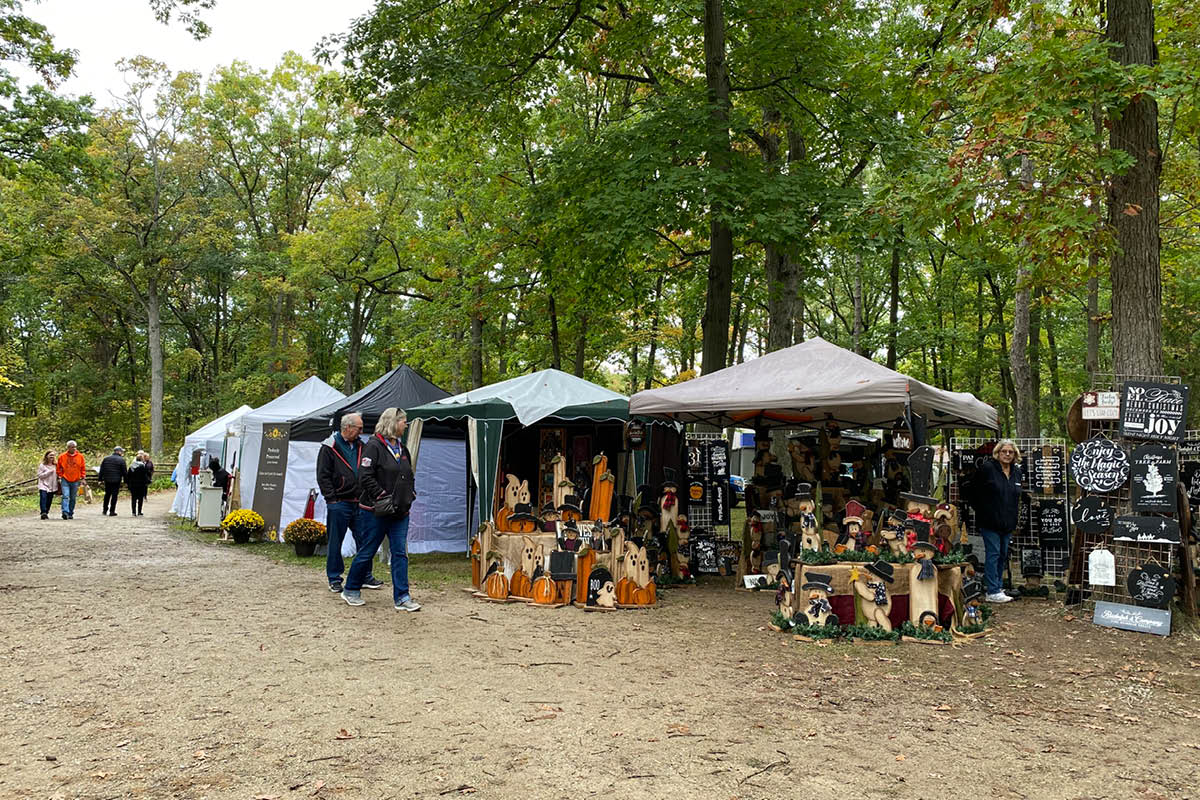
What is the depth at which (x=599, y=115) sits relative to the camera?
1942cm

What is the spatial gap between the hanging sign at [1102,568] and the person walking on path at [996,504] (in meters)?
1.12

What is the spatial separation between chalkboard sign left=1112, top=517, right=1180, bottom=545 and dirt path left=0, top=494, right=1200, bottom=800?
769mm

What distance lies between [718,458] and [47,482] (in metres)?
14.6

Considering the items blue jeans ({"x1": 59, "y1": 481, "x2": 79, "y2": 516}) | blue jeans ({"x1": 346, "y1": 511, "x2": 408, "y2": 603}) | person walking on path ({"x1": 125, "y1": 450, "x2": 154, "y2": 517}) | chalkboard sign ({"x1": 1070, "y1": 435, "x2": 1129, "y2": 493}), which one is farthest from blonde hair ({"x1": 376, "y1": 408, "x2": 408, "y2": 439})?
person walking on path ({"x1": 125, "y1": 450, "x2": 154, "y2": 517})

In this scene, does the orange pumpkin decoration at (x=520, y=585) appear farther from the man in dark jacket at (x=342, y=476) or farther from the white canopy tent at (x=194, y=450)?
the white canopy tent at (x=194, y=450)

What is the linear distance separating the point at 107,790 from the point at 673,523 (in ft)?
21.8

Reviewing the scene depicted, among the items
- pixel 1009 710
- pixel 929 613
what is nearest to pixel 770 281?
pixel 929 613

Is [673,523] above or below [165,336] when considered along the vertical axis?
below

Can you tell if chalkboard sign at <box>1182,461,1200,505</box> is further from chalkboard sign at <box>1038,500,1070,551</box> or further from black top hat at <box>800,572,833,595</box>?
black top hat at <box>800,572,833,595</box>

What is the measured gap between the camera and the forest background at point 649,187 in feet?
25.1

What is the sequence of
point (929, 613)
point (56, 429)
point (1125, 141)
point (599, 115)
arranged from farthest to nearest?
point (56, 429), point (599, 115), point (1125, 141), point (929, 613)

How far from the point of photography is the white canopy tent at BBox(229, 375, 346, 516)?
13734mm

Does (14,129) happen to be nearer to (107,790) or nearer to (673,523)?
(673,523)

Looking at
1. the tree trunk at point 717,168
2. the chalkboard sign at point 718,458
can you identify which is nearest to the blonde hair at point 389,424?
the chalkboard sign at point 718,458
